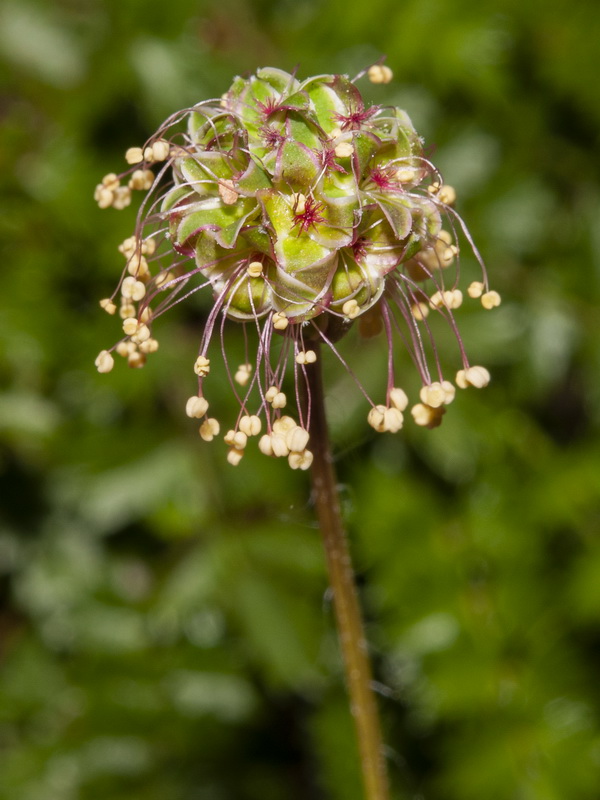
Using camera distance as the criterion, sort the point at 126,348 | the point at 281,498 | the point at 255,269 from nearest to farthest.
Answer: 1. the point at 255,269
2. the point at 126,348
3. the point at 281,498

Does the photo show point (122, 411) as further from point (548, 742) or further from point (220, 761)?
point (548, 742)

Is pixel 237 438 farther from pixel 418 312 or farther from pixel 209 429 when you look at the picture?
pixel 418 312

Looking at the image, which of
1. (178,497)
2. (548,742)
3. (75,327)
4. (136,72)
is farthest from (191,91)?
(548,742)

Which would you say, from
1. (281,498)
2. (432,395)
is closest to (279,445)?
(432,395)

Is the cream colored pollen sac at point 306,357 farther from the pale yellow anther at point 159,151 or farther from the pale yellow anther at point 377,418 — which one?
the pale yellow anther at point 159,151

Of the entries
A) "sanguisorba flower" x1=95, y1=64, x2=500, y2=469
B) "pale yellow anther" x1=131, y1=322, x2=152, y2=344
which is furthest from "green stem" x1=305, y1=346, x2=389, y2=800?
"pale yellow anther" x1=131, y1=322, x2=152, y2=344

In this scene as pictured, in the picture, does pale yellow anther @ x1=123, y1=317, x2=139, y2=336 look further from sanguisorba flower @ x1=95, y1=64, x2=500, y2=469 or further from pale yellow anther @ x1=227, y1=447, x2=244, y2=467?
pale yellow anther @ x1=227, y1=447, x2=244, y2=467
